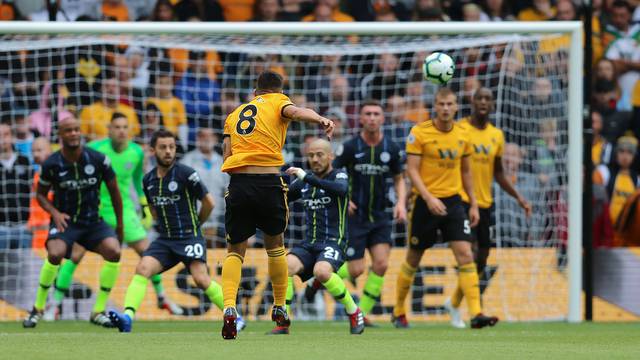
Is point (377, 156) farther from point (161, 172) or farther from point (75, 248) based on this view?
point (75, 248)

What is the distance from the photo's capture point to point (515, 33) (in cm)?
1237

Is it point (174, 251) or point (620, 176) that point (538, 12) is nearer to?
point (620, 176)

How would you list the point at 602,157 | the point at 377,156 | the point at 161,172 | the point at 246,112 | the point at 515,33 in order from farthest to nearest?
the point at 602,157 < the point at 515,33 < the point at 377,156 < the point at 161,172 < the point at 246,112

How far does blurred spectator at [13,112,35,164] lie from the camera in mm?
12852

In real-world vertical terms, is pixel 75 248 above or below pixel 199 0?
below

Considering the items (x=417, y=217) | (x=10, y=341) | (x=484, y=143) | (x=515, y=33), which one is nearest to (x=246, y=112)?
(x=10, y=341)

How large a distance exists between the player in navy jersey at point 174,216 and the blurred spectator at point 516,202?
420 cm

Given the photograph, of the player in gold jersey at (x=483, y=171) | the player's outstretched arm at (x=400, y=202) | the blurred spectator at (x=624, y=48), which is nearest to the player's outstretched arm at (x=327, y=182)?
the player's outstretched arm at (x=400, y=202)

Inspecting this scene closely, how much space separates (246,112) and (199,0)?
728 centimetres

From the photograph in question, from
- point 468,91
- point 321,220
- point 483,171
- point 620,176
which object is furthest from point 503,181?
point 620,176

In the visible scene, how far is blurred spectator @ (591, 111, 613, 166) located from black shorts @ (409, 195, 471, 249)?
4.12 meters

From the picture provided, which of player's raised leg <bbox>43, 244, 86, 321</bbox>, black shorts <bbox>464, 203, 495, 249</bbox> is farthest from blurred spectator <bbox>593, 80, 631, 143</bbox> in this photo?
player's raised leg <bbox>43, 244, 86, 321</bbox>

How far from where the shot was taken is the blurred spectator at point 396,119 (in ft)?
44.6

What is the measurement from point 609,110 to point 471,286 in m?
5.46
